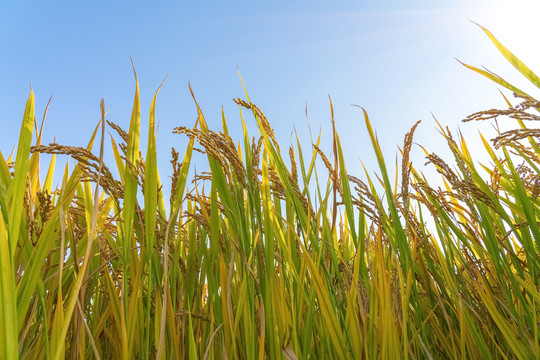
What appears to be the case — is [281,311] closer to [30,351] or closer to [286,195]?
[286,195]

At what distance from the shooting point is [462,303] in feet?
4.34

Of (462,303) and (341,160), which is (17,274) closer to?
(341,160)

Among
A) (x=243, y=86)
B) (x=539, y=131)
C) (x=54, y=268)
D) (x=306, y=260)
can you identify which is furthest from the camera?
(x=243, y=86)

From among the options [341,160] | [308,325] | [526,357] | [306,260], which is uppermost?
[341,160]

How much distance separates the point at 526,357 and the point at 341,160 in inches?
32.1

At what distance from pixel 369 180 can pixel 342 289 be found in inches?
23.9

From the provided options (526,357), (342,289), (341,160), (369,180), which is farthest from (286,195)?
(526,357)

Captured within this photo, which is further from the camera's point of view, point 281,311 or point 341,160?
point 341,160

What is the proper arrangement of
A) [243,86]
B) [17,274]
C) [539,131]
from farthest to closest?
[243,86], [17,274], [539,131]

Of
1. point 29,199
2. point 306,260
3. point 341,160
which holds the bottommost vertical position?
point 306,260

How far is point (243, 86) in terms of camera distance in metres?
1.59

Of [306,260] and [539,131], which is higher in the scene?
[539,131]

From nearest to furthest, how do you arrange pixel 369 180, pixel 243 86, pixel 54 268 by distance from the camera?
pixel 54 268, pixel 243 86, pixel 369 180

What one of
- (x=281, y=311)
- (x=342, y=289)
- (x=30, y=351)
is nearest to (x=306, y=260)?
(x=281, y=311)
